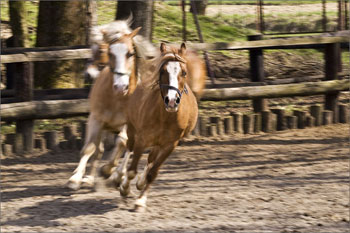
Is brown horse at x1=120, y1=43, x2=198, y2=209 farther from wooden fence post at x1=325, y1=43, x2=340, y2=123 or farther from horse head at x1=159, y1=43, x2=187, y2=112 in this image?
wooden fence post at x1=325, y1=43, x2=340, y2=123

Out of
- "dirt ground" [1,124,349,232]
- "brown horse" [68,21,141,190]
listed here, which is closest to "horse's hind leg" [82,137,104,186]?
"brown horse" [68,21,141,190]

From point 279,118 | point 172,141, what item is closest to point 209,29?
point 279,118

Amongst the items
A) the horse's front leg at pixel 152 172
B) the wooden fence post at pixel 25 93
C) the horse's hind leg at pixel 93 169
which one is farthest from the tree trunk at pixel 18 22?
the horse's front leg at pixel 152 172

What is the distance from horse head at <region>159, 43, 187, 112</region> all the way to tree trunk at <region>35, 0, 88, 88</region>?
511cm

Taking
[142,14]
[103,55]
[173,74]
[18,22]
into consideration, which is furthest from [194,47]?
[18,22]

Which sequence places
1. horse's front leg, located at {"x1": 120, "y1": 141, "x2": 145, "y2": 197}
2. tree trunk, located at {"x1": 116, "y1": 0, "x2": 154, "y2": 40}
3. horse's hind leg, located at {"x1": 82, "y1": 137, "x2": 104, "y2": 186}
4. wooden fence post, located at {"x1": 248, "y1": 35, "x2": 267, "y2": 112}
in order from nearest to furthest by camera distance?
1. horse's front leg, located at {"x1": 120, "y1": 141, "x2": 145, "y2": 197}
2. horse's hind leg, located at {"x1": 82, "y1": 137, "x2": 104, "y2": 186}
3. tree trunk, located at {"x1": 116, "y1": 0, "x2": 154, "y2": 40}
4. wooden fence post, located at {"x1": 248, "y1": 35, "x2": 267, "y2": 112}

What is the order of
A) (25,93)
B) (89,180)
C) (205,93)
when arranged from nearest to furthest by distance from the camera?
(89,180)
(25,93)
(205,93)

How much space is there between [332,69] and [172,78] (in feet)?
17.5

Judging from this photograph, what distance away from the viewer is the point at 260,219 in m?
5.51

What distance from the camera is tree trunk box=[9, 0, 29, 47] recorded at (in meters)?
11.5

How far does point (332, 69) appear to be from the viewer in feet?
33.2

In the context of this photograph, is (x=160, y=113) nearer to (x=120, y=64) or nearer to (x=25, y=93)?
(x=120, y=64)

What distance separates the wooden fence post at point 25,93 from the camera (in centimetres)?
844

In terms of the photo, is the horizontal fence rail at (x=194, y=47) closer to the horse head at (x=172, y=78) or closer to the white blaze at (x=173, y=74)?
the horse head at (x=172, y=78)
